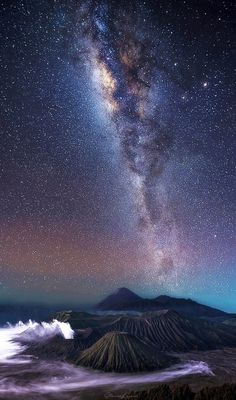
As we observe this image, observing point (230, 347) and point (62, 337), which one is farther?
point (230, 347)

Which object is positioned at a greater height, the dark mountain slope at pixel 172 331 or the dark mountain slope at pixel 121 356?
the dark mountain slope at pixel 172 331

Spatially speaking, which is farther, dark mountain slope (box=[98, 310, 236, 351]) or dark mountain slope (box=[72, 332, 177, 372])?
dark mountain slope (box=[98, 310, 236, 351])

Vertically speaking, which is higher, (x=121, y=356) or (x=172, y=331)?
(x=172, y=331)

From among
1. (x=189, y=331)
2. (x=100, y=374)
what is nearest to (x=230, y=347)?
(x=189, y=331)

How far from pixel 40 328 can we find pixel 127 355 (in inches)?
3009

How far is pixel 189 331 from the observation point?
157750 millimetres

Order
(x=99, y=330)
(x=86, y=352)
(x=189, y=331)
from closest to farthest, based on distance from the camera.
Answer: (x=86, y=352), (x=99, y=330), (x=189, y=331)

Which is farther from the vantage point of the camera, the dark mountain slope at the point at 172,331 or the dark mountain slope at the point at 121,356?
the dark mountain slope at the point at 172,331

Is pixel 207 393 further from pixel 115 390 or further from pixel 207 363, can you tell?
pixel 207 363

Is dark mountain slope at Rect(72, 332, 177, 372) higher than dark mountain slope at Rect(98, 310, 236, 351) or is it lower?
lower

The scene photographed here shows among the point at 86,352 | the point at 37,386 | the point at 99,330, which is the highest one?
the point at 99,330

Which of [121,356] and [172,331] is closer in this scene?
[121,356]

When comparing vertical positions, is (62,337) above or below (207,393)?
above

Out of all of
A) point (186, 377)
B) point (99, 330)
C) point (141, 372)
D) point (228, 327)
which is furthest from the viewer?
point (228, 327)
